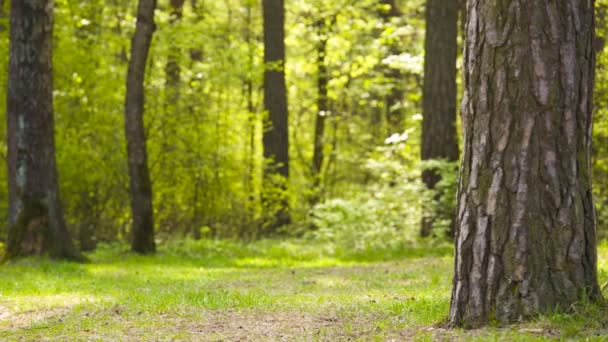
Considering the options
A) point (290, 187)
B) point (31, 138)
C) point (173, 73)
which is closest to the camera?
point (31, 138)

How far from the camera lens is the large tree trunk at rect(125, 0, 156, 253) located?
1538 cm

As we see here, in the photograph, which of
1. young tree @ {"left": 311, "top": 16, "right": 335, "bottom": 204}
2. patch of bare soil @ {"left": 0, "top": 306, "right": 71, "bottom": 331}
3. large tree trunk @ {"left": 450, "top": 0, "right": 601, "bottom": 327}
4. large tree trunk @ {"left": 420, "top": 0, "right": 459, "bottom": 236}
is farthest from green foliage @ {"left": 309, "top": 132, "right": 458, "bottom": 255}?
large tree trunk @ {"left": 450, "top": 0, "right": 601, "bottom": 327}

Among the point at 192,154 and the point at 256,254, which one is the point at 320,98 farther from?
the point at 256,254

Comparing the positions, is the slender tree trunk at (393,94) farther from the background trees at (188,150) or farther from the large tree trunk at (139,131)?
the large tree trunk at (139,131)

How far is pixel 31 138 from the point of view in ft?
43.9

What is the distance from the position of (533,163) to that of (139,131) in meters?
10.9

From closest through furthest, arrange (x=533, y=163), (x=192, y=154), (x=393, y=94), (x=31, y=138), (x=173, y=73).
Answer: (x=533, y=163)
(x=31, y=138)
(x=192, y=154)
(x=173, y=73)
(x=393, y=94)

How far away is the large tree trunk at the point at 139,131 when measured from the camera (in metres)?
15.4

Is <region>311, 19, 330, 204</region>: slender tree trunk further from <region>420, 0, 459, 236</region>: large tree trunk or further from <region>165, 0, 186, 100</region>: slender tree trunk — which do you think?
<region>420, 0, 459, 236</region>: large tree trunk

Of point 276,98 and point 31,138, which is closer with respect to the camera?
point 31,138

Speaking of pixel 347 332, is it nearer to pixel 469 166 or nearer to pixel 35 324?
pixel 469 166

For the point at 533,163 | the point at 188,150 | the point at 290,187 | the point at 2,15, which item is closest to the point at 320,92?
the point at 290,187

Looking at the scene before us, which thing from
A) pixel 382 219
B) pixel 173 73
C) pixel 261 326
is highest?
pixel 173 73

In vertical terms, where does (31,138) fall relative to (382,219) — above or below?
above
